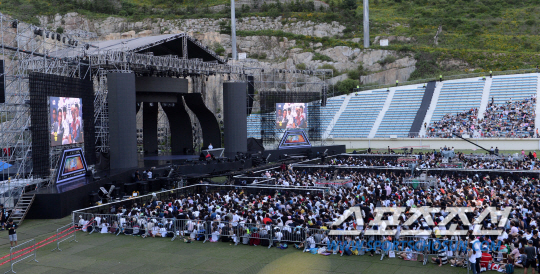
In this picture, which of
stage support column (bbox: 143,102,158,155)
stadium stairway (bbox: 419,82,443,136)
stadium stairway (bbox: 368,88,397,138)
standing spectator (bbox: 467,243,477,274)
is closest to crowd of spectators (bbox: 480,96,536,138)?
stadium stairway (bbox: 419,82,443,136)

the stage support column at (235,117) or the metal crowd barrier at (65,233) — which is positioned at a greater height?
the stage support column at (235,117)

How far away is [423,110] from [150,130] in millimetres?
30587

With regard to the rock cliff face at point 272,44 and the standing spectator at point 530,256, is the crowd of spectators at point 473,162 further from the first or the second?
the rock cliff face at point 272,44

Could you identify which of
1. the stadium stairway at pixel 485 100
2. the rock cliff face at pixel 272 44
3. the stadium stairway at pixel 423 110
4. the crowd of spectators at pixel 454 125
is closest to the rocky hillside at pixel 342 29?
the rock cliff face at pixel 272 44

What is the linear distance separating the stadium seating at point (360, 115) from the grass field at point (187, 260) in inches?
1577

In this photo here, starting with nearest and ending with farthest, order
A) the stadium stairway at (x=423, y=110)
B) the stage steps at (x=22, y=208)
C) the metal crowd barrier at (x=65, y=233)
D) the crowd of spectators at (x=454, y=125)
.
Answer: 1. the metal crowd barrier at (x=65, y=233)
2. the stage steps at (x=22, y=208)
3. the crowd of spectators at (x=454, y=125)
4. the stadium stairway at (x=423, y=110)

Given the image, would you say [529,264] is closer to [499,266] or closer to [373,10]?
[499,266]

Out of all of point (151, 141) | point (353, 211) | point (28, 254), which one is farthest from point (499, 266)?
point (151, 141)

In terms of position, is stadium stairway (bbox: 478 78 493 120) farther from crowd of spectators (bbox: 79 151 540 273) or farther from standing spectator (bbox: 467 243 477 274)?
standing spectator (bbox: 467 243 477 274)

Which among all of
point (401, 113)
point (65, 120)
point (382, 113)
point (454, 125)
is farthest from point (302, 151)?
point (65, 120)

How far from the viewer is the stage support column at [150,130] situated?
42.6 metres

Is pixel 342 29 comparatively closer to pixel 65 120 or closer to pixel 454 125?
→ pixel 454 125

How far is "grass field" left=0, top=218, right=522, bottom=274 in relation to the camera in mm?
Answer: 13328

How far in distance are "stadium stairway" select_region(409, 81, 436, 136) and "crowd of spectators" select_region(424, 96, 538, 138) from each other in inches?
43.6
